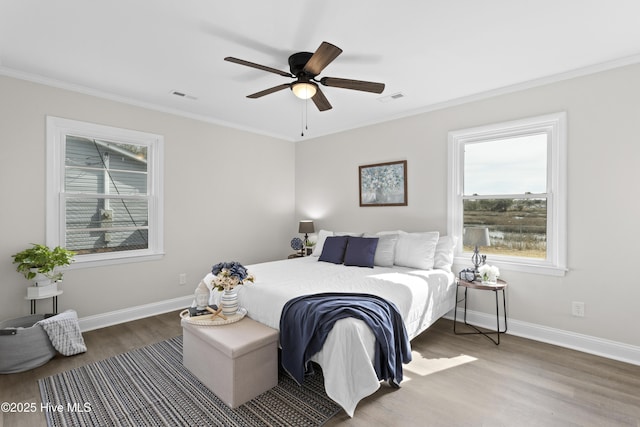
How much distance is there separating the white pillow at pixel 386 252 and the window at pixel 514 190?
2.38ft

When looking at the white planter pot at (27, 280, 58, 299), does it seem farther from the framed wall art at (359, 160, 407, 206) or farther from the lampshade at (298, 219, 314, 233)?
the framed wall art at (359, 160, 407, 206)

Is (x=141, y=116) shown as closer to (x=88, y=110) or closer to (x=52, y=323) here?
(x=88, y=110)

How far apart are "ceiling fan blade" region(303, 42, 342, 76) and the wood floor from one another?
238 cm

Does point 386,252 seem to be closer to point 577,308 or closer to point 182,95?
point 577,308

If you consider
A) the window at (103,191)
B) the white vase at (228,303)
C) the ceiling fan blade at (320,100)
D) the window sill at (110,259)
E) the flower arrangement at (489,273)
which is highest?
the ceiling fan blade at (320,100)

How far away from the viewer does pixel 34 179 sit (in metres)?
3.12

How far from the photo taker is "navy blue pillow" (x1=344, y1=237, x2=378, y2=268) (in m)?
3.63

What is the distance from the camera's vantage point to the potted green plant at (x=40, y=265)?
2.88m

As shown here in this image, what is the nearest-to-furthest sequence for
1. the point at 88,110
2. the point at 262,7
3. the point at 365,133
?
the point at 262,7 < the point at 88,110 < the point at 365,133

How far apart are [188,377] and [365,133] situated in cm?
370

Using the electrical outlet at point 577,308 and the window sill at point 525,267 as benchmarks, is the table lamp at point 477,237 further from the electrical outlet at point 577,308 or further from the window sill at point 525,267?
the electrical outlet at point 577,308

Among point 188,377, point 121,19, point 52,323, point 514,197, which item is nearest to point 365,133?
point 514,197

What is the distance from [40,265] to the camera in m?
2.92

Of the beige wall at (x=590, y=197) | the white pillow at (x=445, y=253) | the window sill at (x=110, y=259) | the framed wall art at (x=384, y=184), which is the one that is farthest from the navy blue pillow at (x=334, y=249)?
the window sill at (x=110, y=259)
